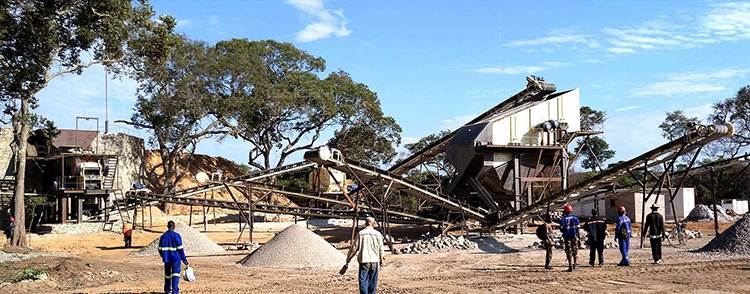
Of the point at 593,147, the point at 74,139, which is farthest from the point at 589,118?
the point at 74,139

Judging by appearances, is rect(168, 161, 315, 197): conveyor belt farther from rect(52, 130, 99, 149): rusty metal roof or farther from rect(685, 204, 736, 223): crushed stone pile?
rect(685, 204, 736, 223): crushed stone pile

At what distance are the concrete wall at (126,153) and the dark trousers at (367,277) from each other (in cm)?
3656

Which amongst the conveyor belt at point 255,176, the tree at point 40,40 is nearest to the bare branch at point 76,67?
the tree at point 40,40

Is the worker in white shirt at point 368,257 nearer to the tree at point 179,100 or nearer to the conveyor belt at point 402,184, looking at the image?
the conveyor belt at point 402,184

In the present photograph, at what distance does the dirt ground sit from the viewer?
13.4 meters

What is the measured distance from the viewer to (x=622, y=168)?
21391mm

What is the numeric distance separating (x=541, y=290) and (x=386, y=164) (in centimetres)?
4062

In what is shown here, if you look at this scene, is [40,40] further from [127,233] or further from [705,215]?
[705,215]

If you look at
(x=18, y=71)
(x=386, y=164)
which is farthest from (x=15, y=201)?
(x=386, y=164)

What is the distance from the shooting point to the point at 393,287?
45.6ft

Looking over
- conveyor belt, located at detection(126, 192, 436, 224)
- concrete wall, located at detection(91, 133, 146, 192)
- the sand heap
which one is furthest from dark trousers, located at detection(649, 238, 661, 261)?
concrete wall, located at detection(91, 133, 146, 192)

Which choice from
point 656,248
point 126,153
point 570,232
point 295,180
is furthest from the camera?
point 295,180

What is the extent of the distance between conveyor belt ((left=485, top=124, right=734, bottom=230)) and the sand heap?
8.12m

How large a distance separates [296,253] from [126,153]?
3148cm
